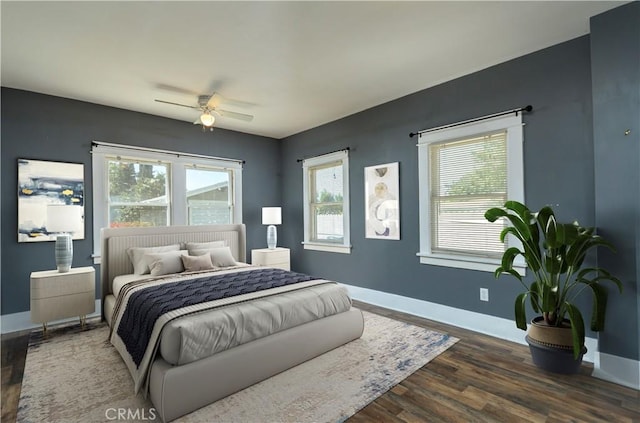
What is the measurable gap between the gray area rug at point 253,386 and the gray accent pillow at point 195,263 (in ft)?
3.53

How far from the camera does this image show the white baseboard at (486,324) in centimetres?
235

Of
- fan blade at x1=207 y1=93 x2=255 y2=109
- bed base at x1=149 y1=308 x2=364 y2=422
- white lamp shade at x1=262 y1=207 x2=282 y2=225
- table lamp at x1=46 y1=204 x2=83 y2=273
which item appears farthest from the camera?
white lamp shade at x1=262 y1=207 x2=282 y2=225

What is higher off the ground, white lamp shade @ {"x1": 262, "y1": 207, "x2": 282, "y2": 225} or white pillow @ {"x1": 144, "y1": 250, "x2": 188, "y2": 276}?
white lamp shade @ {"x1": 262, "y1": 207, "x2": 282, "y2": 225}

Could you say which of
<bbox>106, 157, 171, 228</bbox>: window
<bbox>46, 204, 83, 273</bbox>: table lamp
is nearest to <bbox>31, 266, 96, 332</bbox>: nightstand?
<bbox>46, 204, 83, 273</bbox>: table lamp

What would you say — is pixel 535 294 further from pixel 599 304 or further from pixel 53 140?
pixel 53 140

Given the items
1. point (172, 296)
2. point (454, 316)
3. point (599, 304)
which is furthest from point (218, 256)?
point (599, 304)

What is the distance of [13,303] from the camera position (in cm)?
361

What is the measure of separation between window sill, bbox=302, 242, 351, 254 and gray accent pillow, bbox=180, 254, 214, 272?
Answer: 2020mm

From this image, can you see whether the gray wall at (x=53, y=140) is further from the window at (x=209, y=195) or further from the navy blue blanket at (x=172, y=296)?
the navy blue blanket at (x=172, y=296)

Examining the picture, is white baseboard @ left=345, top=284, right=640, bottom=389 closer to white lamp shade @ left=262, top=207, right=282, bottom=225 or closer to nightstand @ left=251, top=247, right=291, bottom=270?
nightstand @ left=251, top=247, right=291, bottom=270

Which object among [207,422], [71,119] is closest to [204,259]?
[207,422]

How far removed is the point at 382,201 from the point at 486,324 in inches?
76.2

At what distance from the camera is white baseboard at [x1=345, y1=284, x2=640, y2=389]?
7.70 feet

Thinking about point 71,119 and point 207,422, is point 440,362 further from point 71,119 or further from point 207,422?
point 71,119
